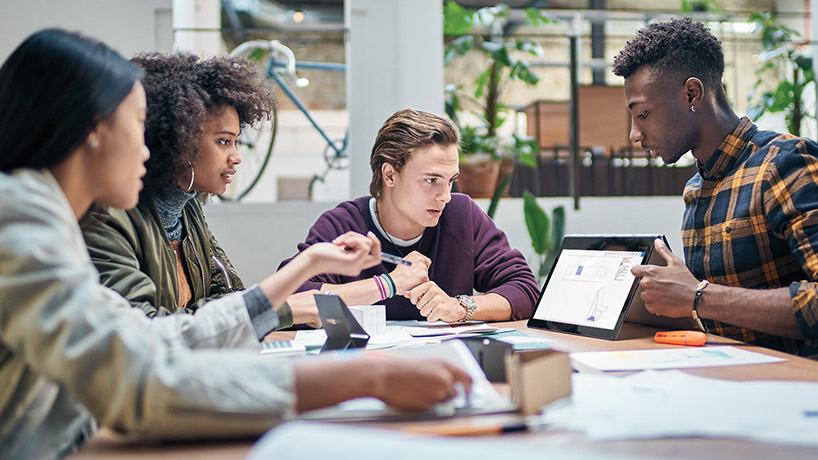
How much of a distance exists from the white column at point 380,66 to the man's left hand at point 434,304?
1.46 m

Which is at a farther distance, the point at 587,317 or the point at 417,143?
the point at 417,143

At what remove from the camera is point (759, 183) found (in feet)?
4.99

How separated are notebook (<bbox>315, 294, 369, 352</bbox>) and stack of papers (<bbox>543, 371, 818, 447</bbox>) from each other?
1.50ft

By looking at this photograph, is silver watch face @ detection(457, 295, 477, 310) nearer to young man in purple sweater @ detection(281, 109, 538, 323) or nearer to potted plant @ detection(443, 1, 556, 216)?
young man in purple sweater @ detection(281, 109, 538, 323)

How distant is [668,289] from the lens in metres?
1.39

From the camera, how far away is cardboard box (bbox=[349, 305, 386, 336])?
151cm

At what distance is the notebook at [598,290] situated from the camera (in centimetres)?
144

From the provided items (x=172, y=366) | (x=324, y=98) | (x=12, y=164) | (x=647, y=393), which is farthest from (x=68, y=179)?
(x=324, y=98)

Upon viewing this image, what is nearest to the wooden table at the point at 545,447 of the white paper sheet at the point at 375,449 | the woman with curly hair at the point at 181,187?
the white paper sheet at the point at 375,449

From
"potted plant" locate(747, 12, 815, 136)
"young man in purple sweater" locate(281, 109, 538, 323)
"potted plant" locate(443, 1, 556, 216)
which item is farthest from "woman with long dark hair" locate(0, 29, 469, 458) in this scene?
"potted plant" locate(747, 12, 815, 136)

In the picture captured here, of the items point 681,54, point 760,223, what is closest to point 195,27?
point 681,54

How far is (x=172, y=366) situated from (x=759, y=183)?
141cm

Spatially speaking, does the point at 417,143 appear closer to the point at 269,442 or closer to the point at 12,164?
the point at 12,164

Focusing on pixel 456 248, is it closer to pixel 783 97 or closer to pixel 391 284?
pixel 391 284
